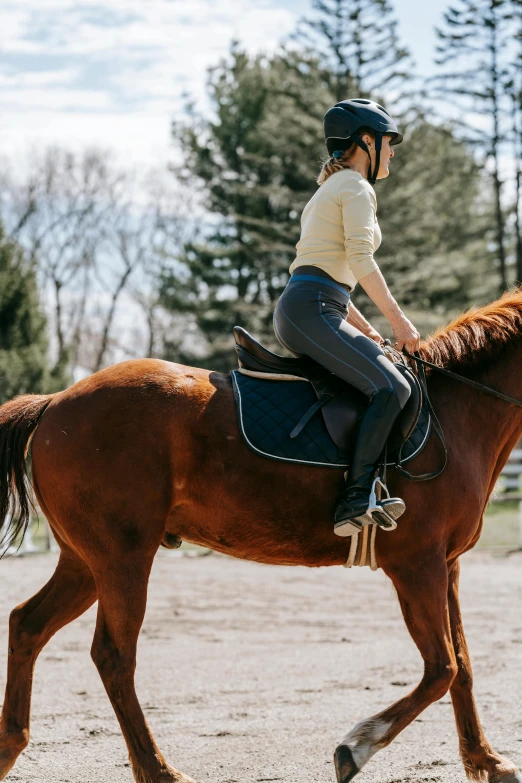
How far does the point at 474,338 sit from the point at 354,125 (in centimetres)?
132

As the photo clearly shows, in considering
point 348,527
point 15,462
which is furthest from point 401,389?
point 15,462

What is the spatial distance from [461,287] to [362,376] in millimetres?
31900

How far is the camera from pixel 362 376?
432 cm

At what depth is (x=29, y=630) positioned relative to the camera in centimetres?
453

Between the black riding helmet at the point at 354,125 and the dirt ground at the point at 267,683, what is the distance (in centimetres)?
319

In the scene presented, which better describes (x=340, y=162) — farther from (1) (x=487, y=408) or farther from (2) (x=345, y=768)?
(2) (x=345, y=768)

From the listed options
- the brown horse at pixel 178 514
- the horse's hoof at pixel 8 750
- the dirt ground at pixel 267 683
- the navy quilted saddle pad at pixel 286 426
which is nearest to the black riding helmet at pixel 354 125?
the navy quilted saddle pad at pixel 286 426

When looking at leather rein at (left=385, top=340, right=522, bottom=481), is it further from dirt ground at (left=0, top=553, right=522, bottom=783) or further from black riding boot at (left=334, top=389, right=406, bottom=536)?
dirt ground at (left=0, top=553, right=522, bottom=783)

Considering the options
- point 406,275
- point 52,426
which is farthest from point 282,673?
point 406,275

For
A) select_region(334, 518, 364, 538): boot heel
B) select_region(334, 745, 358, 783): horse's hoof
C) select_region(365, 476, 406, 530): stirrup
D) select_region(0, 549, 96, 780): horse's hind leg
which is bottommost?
select_region(334, 745, 358, 783): horse's hoof

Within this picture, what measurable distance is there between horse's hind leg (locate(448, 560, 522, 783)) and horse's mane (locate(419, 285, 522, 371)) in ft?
3.63

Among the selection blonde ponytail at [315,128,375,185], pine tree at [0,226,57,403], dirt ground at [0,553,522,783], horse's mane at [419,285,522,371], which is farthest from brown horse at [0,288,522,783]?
pine tree at [0,226,57,403]

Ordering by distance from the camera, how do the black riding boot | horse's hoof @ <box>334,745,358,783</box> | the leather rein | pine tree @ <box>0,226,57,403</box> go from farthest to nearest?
pine tree @ <box>0,226,57,403</box> → the leather rein → the black riding boot → horse's hoof @ <box>334,745,358,783</box>

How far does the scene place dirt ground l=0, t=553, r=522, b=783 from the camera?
189 inches
